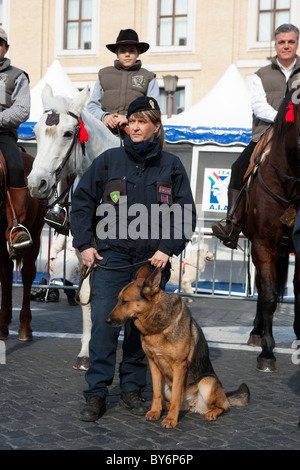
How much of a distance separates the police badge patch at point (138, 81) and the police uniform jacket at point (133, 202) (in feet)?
7.36

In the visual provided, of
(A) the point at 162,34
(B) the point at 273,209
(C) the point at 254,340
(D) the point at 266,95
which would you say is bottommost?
(C) the point at 254,340

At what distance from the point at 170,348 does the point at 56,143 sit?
2146 millimetres

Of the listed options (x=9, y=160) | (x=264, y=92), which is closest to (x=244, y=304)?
(x=264, y=92)

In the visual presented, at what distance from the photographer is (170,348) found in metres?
4.18

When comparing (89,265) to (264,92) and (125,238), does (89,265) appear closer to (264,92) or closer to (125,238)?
(125,238)

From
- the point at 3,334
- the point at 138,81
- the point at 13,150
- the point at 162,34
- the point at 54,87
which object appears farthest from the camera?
the point at 162,34

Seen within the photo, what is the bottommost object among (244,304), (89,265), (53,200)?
(244,304)

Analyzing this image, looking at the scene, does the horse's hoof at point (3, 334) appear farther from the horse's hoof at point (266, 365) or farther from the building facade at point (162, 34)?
the building facade at point (162, 34)

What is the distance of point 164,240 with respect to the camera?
4.36 metres

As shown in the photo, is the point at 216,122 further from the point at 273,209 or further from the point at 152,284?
the point at 152,284

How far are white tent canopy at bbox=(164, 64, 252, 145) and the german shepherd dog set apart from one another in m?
7.80

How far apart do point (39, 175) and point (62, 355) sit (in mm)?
1915

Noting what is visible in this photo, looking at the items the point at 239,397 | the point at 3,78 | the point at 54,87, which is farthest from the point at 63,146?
the point at 54,87

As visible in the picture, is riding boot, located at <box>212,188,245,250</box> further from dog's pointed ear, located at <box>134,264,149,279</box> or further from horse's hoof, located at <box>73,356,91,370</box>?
dog's pointed ear, located at <box>134,264,149,279</box>
